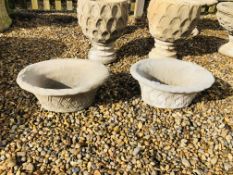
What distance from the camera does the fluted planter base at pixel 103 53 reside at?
4.03 metres

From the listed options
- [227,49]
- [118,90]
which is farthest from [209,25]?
[118,90]

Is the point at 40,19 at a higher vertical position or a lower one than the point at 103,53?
lower

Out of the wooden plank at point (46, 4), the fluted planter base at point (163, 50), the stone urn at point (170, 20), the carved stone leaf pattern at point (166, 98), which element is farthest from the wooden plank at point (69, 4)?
the carved stone leaf pattern at point (166, 98)

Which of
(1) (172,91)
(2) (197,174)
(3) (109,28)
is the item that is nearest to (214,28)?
(3) (109,28)

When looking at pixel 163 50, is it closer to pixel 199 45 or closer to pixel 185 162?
pixel 199 45

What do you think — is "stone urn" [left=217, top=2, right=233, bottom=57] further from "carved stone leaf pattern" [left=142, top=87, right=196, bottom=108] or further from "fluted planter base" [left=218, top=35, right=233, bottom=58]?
"carved stone leaf pattern" [left=142, top=87, right=196, bottom=108]

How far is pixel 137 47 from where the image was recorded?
464 cm

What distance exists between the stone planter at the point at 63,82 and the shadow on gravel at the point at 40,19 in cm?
239

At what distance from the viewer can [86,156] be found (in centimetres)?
254

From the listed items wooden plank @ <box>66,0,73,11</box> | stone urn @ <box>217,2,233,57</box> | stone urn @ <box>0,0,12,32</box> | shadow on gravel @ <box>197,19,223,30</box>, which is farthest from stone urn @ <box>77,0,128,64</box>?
shadow on gravel @ <box>197,19,223,30</box>

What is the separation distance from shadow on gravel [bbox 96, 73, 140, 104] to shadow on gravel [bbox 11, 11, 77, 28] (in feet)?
7.24

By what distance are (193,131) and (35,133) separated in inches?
62.4

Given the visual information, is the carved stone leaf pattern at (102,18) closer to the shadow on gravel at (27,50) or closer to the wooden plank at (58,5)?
the shadow on gravel at (27,50)

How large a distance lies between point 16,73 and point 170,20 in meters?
2.17
